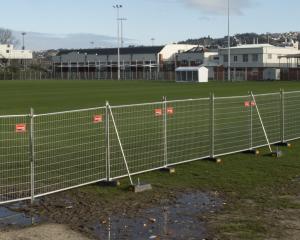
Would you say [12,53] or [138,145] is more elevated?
[12,53]

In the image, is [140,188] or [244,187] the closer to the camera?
[140,188]

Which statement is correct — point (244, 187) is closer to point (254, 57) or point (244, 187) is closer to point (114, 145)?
point (114, 145)

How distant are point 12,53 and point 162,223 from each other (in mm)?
158313

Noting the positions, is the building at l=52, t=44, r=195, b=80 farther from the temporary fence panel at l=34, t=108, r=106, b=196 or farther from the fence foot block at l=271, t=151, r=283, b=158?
the fence foot block at l=271, t=151, r=283, b=158

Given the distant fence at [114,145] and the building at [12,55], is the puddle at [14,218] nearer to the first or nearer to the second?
the distant fence at [114,145]

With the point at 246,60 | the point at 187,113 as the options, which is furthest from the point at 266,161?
the point at 246,60

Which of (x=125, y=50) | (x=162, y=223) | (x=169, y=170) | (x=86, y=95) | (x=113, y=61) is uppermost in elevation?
(x=125, y=50)

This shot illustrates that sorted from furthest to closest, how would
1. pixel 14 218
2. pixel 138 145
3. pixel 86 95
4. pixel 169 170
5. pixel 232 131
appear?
pixel 86 95, pixel 232 131, pixel 138 145, pixel 169 170, pixel 14 218

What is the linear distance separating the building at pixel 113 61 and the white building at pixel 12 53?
8690 millimetres

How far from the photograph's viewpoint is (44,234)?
7684 millimetres

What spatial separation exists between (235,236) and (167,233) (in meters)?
0.88

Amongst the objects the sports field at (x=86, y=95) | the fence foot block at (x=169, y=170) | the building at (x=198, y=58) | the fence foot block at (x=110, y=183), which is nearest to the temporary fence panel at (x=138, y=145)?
the fence foot block at (x=169, y=170)

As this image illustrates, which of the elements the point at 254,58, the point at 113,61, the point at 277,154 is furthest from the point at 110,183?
the point at 113,61

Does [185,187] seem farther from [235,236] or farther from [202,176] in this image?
[235,236]
